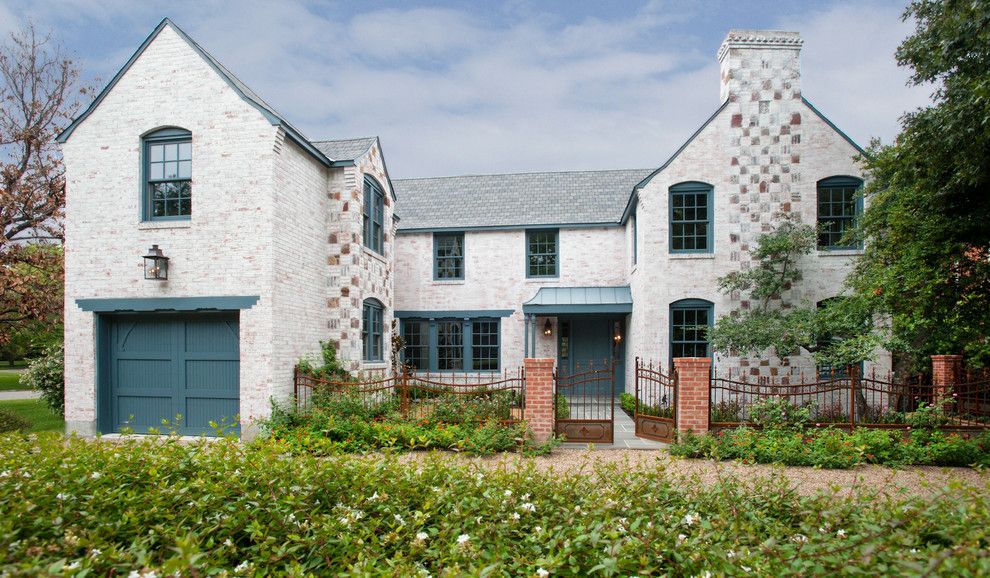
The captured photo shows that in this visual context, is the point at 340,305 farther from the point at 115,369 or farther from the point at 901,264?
the point at 901,264

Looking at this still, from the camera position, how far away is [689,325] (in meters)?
14.0

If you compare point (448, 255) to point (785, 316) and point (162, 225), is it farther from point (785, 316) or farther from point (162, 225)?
point (785, 316)

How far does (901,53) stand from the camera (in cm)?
879

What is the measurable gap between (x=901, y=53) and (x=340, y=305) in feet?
39.2

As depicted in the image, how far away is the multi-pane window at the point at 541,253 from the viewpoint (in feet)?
61.1

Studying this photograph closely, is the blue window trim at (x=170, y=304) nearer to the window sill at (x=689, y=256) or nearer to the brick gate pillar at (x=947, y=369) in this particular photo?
the window sill at (x=689, y=256)

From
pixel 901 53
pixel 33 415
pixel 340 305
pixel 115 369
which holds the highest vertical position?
pixel 901 53

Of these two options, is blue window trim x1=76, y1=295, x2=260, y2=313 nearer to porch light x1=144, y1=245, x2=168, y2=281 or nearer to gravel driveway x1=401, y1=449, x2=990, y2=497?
porch light x1=144, y1=245, x2=168, y2=281

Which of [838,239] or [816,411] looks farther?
[838,239]

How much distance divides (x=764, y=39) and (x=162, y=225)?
14.8 meters

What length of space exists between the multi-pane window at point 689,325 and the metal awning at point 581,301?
2.20 meters

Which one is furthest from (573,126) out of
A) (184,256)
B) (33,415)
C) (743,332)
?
(33,415)

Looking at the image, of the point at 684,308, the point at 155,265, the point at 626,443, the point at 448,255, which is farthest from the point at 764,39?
the point at 155,265

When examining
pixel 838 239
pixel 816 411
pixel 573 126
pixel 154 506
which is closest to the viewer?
pixel 154 506
